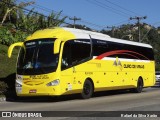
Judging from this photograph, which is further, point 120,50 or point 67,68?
point 120,50

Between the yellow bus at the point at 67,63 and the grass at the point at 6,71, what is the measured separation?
376 centimetres

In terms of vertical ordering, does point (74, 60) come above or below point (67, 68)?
above

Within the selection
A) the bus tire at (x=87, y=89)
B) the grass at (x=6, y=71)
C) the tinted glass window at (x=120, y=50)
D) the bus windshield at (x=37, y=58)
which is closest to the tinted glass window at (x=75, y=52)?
the bus windshield at (x=37, y=58)

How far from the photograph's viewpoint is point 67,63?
794 inches

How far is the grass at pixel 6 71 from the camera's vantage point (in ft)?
79.4

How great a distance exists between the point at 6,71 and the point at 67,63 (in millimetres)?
13583

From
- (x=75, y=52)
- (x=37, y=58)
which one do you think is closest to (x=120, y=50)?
(x=75, y=52)

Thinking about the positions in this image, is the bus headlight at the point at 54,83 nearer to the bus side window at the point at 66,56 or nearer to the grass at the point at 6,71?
the bus side window at the point at 66,56

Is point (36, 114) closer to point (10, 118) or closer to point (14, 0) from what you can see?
point (10, 118)

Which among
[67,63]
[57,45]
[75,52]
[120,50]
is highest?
[120,50]

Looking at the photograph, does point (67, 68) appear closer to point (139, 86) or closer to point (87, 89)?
point (87, 89)

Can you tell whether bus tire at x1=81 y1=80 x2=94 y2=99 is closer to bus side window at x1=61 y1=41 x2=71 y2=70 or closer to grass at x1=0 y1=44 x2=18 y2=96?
bus side window at x1=61 y1=41 x2=71 y2=70

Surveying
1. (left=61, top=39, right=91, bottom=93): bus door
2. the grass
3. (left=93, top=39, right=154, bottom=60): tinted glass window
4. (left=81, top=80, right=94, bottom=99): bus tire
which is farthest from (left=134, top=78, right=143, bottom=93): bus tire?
the grass

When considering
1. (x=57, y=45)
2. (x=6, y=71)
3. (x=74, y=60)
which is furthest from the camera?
(x=6, y=71)
